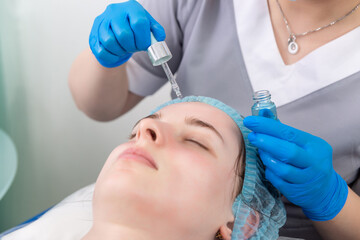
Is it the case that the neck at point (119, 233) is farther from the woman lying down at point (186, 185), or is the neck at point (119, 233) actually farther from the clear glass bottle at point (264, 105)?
the clear glass bottle at point (264, 105)

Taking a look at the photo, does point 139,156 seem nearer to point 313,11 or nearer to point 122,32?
point 122,32

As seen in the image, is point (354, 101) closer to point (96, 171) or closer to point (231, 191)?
point (231, 191)

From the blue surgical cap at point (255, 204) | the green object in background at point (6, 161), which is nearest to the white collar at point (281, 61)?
the blue surgical cap at point (255, 204)

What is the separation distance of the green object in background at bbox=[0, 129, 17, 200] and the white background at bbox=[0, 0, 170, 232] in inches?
3.6

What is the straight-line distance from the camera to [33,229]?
1.16 metres

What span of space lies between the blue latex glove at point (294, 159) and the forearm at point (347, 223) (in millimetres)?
105

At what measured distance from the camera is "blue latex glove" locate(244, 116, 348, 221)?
86cm

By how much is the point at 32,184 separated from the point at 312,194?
Result: 1495 millimetres

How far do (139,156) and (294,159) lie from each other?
0.35m

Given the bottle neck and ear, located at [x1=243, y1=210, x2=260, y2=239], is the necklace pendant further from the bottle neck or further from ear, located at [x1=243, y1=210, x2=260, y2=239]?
ear, located at [x1=243, y1=210, x2=260, y2=239]

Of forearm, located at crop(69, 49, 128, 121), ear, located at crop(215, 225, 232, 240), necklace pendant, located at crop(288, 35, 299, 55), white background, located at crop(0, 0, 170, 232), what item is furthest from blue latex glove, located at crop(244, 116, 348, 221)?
white background, located at crop(0, 0, 170, 232)

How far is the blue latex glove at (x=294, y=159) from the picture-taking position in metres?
0.86

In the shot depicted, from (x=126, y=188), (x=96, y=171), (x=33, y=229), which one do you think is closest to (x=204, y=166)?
(x=126, y=188)

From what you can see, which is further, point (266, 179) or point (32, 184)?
point (32, 184)
